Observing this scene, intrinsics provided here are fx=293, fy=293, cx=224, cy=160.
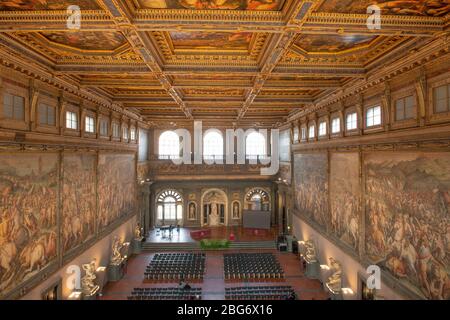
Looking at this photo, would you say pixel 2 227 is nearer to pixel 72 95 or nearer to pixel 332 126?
pixel 72 95

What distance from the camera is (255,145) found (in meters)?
29.0

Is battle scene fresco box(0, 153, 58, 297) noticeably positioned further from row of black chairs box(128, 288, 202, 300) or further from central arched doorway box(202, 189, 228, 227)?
central arched doorway box(202, 189, 228, 227)

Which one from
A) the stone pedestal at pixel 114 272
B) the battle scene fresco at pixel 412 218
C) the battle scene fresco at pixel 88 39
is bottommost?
the stone pedestal at pixel 114 272

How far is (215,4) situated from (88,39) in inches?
169

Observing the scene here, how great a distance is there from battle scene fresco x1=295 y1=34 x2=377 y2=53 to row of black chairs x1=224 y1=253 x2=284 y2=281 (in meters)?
13.9

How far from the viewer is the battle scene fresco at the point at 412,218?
24.1ft

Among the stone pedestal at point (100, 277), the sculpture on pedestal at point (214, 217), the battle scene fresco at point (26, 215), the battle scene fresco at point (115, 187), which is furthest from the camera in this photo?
the sculpture on pedestal at point (214, 217)

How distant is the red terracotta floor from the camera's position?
15.9 m

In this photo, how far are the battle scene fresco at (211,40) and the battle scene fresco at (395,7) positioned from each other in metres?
2.61

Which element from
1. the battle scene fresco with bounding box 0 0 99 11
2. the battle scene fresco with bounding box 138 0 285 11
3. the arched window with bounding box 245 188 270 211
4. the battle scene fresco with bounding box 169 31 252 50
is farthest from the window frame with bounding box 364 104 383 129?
the arched window with bounding box 245 188 270 211

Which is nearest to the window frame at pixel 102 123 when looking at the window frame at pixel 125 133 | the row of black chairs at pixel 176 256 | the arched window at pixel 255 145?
the window frame at pixel 125 133

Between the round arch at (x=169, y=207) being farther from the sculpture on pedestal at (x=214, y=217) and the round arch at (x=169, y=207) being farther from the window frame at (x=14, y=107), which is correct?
the window frame at (x=14, y=107)

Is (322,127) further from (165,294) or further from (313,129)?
(165,294)

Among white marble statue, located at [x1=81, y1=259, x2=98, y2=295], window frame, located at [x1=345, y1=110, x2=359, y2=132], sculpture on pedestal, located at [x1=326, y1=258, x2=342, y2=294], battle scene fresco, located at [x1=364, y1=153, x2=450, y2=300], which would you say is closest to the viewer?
battle scene fresco, located at [x1=364, y1=153, x2=450, y2=300]
